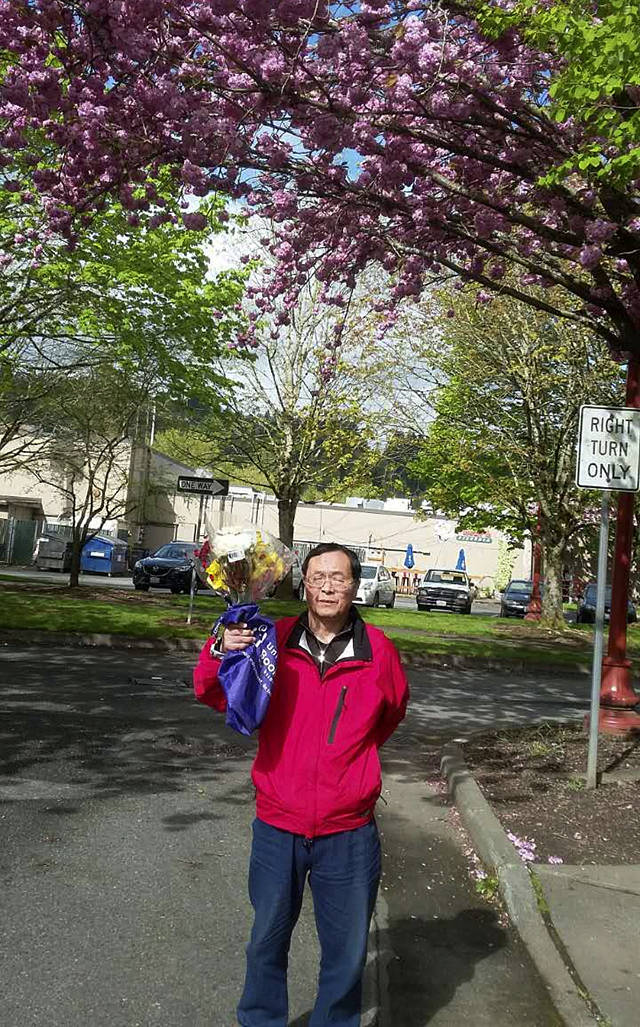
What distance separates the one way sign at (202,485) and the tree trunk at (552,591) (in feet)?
35.6

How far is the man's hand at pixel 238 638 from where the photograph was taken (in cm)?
334

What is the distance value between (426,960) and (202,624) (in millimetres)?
15026

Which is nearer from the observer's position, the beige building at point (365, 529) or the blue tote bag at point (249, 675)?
the blue tote bag at point (249, 675)

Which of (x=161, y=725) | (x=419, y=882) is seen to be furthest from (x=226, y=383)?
(x=419, y=882)

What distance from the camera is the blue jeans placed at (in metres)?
3.29

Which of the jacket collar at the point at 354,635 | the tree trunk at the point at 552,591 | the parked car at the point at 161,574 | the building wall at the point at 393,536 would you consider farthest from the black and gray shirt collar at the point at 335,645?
the building wall at the point at 393,536

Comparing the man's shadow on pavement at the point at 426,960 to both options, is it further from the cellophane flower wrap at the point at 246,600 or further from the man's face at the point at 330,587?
the man's face at the point at 330,587

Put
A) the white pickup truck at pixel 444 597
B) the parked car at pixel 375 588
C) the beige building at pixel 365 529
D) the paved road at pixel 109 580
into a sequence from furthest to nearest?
the beige building at pixel 365 529 < the white pickup truck at pixel 444 597 < the parked car at pixel 375 588 < the paved road at pixel 109 580

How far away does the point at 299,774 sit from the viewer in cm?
332

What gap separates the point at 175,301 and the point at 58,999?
1752cm

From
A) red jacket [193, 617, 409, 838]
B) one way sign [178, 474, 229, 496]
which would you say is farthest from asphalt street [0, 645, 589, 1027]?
one way sign [178, 474, 229, 496]

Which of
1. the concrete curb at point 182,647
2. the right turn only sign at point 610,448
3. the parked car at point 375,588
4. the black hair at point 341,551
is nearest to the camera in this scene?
the black hair at point 341,551

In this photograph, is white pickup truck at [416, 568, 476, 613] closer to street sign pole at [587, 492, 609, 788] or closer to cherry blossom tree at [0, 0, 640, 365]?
cherry blossom tree at [0, 0, 640, 365]

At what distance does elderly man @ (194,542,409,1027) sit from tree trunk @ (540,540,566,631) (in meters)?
23.9
